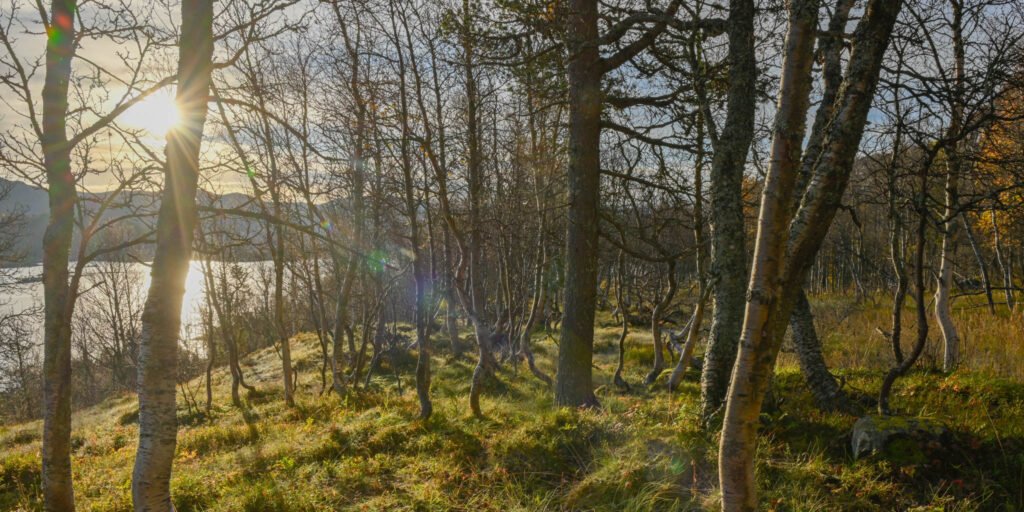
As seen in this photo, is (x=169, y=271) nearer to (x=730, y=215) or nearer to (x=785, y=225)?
(x=785, y=225)

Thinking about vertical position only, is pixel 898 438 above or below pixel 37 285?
below

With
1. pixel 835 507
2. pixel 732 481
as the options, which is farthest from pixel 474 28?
pixel 835 507

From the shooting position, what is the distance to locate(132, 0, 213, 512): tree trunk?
3.34 meters

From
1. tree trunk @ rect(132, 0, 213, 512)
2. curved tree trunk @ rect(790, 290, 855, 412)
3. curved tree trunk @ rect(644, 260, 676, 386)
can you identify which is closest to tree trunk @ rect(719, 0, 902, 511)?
curved tree trunk @ rect(790, 290, 855, 412)

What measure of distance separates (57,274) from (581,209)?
6.02 m

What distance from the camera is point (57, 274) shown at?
16.9 ft

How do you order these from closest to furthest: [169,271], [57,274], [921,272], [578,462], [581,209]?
[169,271] → [921,272] → [578,462] → [57,274] → [581,209]

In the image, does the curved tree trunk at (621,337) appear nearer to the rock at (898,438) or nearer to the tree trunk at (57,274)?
the rock at (898,438)

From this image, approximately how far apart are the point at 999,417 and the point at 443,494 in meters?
5.53

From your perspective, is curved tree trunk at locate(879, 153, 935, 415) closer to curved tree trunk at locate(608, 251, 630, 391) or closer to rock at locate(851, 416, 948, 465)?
rock at locate(851, 416, 948, 465)

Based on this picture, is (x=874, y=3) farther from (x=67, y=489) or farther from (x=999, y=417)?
(x=67, y=489)

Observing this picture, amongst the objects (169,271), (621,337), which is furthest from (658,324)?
(169,271)

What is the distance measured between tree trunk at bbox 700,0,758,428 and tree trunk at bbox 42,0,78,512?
22.6ft

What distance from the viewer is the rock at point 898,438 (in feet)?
13.2
